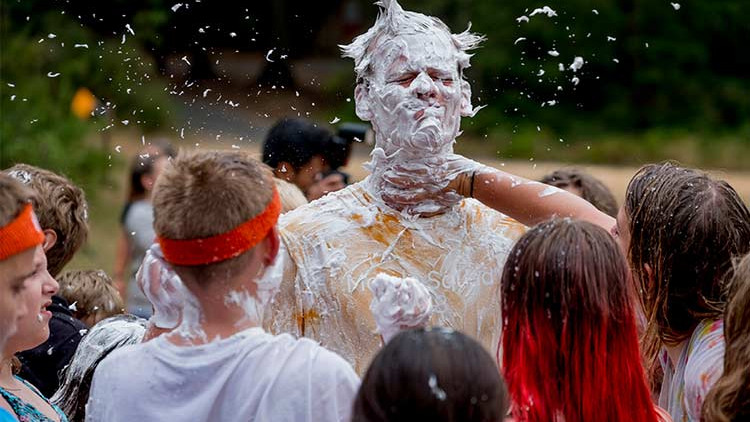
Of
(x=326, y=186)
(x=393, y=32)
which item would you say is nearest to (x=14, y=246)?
(x=393, y=32)

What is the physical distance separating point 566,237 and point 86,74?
11324 mm

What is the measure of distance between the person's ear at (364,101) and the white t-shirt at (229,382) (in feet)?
3.40

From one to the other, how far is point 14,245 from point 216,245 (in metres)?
0.42

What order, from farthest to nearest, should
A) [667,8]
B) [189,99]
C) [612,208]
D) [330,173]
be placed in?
1. [667,8]
2. [189,99]
3. [330,173]
4. [612,208]

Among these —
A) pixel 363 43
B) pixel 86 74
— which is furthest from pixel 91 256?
pixel 363 43

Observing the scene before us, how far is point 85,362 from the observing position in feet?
8.72

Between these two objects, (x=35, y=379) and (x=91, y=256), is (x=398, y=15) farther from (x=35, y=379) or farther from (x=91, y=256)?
(x=91, y=256)

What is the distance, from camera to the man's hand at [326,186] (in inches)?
180

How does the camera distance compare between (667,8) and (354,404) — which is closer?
(354,404)

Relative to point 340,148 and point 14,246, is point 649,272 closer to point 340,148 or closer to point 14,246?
point 14,246

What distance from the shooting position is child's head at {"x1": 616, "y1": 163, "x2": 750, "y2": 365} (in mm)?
2678

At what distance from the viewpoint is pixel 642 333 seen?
2.98 metres

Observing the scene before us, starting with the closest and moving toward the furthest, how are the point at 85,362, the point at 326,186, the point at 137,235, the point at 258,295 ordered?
the point at 258,295 → the point at 85,362 → the point at 326,186 → the point at 137,235

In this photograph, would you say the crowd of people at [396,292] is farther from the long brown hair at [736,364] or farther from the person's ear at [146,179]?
the person's ear at [146,179]
